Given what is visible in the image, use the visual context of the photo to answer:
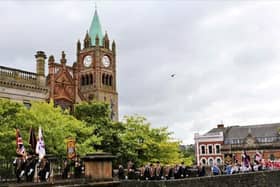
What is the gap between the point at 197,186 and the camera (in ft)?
69.6

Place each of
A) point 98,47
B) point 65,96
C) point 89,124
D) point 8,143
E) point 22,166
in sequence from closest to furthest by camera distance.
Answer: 1. point 22,166
2. point 8,143
3. point 89,124
4. point 65,96
5. point 98,47

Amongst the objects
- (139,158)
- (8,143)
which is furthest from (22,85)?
(8,143)

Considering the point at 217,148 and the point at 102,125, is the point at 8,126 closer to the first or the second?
the point at 102,125

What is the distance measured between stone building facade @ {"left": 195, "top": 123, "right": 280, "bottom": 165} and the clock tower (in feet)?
60.4

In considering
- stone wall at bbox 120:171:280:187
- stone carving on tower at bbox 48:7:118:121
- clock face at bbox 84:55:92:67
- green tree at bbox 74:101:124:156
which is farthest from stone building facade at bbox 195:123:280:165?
stone wall at bbox 120:171:280:187

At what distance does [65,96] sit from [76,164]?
3766cm

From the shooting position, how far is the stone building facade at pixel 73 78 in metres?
44.7

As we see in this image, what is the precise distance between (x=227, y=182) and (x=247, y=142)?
2308 inches

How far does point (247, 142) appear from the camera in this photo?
81188 mm

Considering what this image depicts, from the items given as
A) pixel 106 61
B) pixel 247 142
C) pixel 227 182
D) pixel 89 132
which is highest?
pixel 106 61

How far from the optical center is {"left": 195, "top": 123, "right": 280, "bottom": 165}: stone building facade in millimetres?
79875

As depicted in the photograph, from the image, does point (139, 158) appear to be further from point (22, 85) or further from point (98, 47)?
point (98, 47)

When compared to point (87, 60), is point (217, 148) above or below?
below

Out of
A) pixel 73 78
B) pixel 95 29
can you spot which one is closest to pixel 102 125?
pixel 73 78
